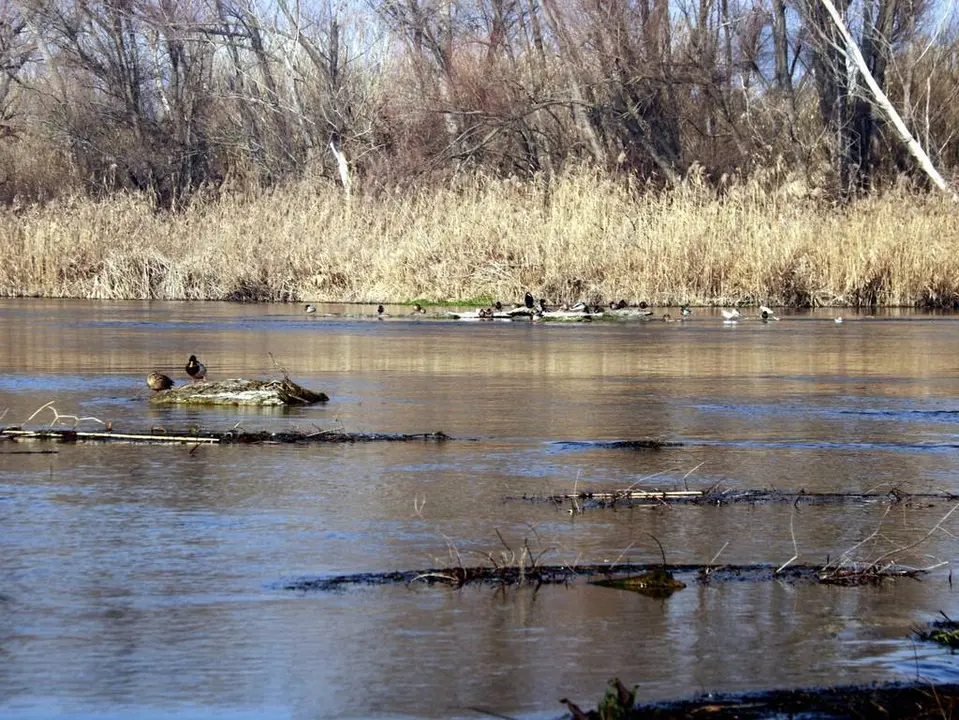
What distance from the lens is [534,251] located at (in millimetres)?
24172

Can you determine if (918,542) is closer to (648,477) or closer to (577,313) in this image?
(648,477)

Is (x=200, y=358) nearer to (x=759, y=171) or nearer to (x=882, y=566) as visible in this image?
(x=882, y=566)

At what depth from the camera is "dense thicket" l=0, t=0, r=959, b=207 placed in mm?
35281

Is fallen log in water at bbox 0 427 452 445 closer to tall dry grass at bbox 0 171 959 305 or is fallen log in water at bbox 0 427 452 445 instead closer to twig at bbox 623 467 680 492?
twig at bbox 623 467 680 492

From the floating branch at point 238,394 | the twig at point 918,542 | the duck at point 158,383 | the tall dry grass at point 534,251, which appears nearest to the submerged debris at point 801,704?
the twig at point 918,542

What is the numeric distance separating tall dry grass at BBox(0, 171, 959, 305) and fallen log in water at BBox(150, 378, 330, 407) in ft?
45.7

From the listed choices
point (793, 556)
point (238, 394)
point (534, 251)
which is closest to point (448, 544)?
point (793, 556)

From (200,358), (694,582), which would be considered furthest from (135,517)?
(200,358)

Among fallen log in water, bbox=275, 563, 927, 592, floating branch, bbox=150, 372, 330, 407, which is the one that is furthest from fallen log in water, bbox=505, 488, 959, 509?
floating branch, bbox=150, 372, 330, 407

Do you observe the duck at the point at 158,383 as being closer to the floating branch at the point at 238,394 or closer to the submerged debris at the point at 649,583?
the floating branch at the point at 238,394

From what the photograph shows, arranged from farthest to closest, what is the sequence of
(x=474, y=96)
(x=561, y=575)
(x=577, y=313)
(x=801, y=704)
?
(x=474, y=96), (x=577, y=313), (x=561, y=575), (x=801, y=704)

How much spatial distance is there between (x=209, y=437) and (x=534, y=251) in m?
16.0

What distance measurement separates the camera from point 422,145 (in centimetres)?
3716

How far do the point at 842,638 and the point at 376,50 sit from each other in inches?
1588
